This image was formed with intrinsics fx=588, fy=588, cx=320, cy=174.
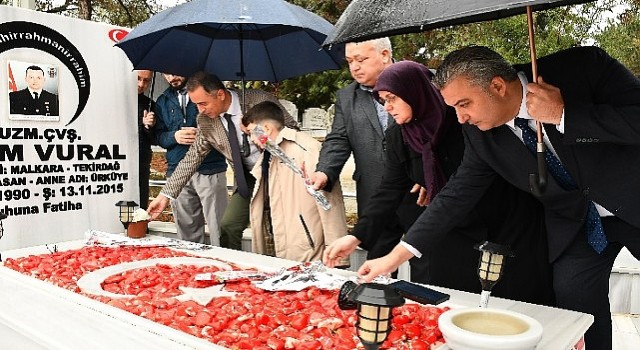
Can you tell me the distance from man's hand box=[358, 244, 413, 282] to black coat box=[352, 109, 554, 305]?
63mm

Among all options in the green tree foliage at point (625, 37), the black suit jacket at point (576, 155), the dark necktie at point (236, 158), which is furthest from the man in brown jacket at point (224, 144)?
the green tree foliage at point (625, 37)

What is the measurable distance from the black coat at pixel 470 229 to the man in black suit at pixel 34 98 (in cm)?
182

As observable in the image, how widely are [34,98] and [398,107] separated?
1.93 meters

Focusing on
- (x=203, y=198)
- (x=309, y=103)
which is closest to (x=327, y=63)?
(x=203, y=198)

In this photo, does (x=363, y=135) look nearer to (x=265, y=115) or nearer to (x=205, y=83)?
(x=265, y=115)

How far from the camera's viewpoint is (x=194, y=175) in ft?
11.4

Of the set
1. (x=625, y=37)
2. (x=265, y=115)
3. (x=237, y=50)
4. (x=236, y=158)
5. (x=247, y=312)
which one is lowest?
(x=247, y=312)

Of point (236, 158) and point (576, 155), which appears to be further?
point (236, 158)

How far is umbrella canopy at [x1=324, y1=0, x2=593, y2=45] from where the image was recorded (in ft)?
3.79

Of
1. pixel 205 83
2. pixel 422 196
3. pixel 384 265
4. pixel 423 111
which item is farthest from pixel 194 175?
pixel 384 265

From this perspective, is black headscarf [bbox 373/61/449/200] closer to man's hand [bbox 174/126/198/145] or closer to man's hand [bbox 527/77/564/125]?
man's hand [bbox 527/77/564/125]

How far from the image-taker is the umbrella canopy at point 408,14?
115cm

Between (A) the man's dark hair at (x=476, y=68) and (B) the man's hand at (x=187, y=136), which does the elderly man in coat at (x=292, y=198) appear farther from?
(A) the man's dark hair at (x=476, y=68)

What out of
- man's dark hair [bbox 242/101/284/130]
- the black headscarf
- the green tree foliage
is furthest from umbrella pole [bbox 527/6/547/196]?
the green tree foliage
